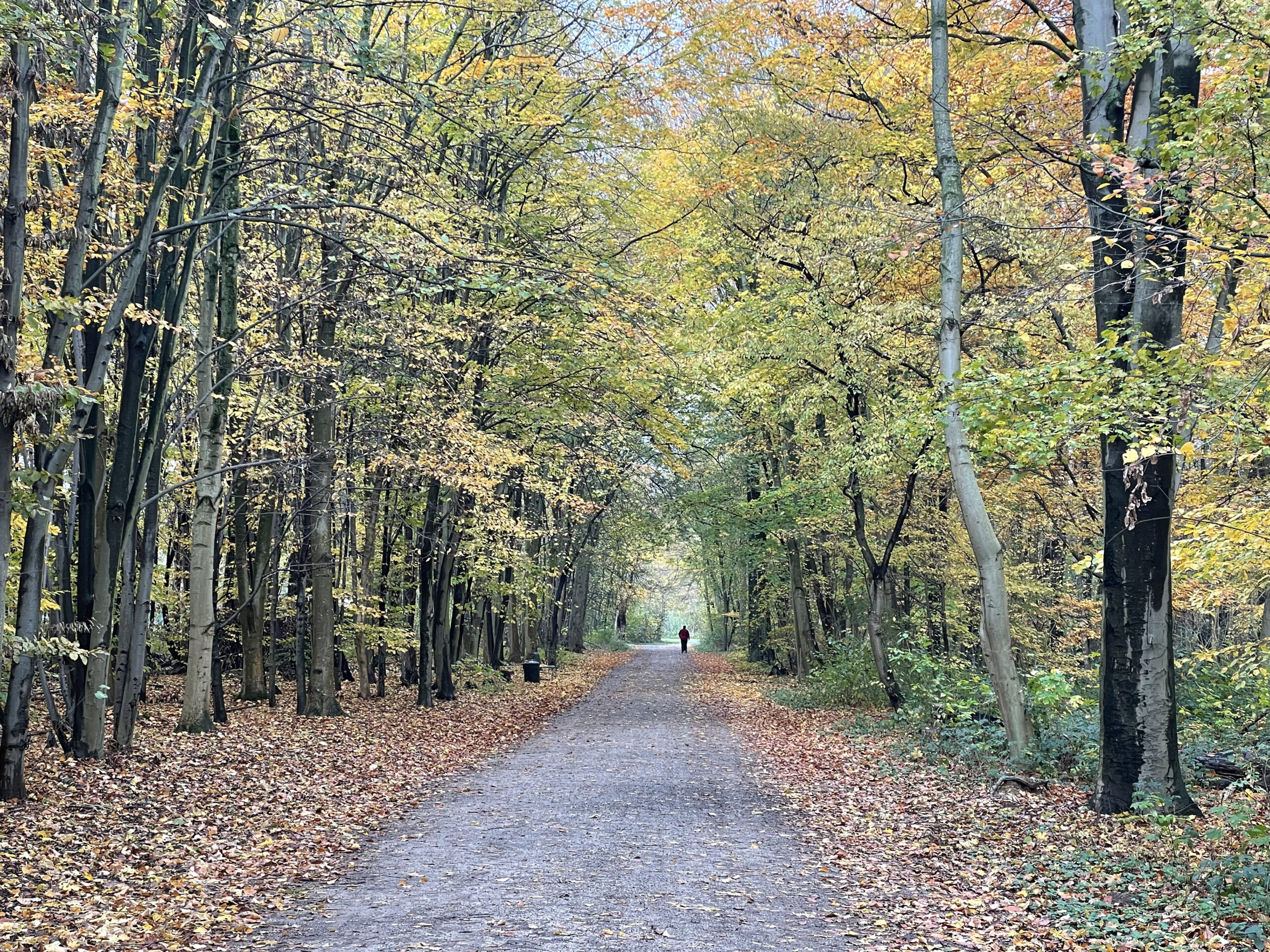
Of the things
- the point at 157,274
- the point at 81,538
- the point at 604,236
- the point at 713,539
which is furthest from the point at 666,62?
the point at 713,539

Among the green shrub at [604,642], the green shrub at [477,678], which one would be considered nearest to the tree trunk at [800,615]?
the green shrub at [477,678]

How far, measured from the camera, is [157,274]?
11.7 metres

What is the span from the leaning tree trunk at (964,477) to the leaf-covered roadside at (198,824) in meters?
6.73

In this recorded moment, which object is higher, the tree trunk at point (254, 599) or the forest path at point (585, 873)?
the tree trunk at point (254, 599)

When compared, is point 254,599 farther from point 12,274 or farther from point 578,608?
point 578,608

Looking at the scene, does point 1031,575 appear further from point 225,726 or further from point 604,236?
point 225,726

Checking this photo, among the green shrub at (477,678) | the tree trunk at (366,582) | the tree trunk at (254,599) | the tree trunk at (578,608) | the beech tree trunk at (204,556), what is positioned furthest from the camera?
the tree trunk at (578,608)

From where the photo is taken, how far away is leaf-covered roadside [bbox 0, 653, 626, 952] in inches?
210

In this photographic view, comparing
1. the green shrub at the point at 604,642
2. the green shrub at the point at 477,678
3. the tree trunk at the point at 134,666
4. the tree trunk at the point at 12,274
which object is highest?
the tree trunk at the point at 12,274

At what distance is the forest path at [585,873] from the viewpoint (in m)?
5.27

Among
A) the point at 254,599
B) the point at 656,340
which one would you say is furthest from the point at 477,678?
the point at 656,340

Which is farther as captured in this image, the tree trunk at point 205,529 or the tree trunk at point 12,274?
the tree trunk at point 205,529

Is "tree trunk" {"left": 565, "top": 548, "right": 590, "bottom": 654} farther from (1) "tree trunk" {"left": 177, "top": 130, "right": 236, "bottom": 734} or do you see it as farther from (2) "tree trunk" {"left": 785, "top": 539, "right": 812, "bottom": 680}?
(1) "tree trunk" {"left": 177, "top": 130, "right": 236, "bottom": 734}

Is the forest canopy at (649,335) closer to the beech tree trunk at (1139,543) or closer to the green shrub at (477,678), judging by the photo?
the beech tree trunk at (1139,543)
